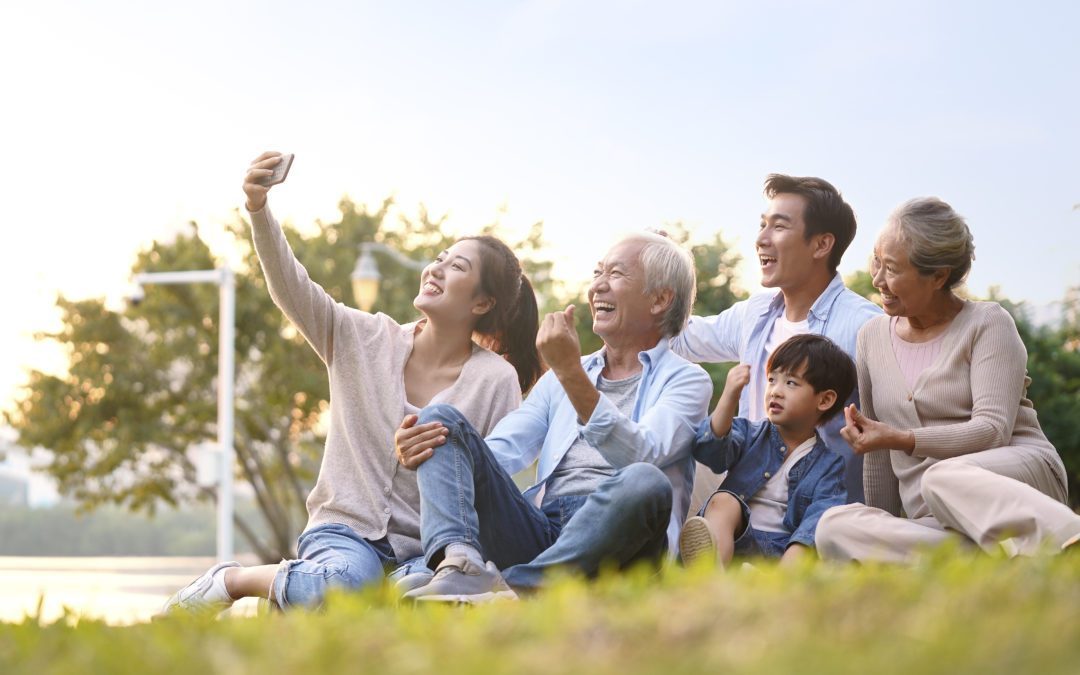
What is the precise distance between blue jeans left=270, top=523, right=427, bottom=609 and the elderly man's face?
46.7 inches

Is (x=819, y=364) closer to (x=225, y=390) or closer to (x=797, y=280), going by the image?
(x=797, y=280)

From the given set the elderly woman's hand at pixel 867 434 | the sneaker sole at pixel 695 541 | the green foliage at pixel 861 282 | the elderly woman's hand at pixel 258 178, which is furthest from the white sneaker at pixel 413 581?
the green foliage at pixel 861 282

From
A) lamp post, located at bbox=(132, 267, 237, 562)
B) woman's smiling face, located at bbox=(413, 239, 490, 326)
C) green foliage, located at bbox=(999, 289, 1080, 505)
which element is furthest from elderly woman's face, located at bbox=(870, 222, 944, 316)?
lamp post, located at bbox=(132, 267, 237, 562)

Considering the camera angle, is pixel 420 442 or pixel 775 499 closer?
pixel 420 442

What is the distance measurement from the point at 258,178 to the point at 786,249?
2.28 metres

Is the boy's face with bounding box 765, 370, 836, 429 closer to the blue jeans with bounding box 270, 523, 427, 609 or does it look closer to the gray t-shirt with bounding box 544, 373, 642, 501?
the gray t-shirt with bounding box 544, 373, 642, 501

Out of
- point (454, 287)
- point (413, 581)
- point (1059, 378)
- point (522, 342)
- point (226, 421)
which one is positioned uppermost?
point (454, 287)

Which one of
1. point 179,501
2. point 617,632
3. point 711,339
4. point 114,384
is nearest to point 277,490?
point 179,501

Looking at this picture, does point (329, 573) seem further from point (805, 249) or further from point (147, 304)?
point (147, 304)

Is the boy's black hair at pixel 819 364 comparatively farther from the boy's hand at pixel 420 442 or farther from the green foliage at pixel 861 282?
the green foliage at pixel 861 282

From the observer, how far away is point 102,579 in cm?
2784

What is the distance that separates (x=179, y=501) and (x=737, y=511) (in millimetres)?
24485

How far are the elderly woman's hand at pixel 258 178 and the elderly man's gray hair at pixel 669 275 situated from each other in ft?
4.78

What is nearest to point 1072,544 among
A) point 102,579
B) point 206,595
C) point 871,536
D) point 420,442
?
point 871,536
